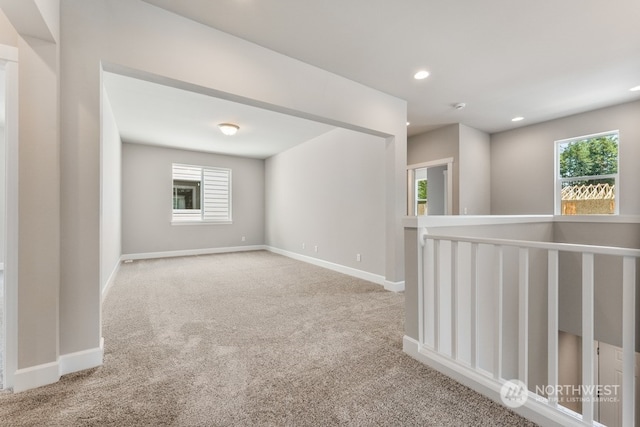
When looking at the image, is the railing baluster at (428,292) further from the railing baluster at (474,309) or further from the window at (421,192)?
the window at (421,192)

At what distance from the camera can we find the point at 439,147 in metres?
5.28

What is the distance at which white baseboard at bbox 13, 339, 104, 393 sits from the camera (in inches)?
62.5

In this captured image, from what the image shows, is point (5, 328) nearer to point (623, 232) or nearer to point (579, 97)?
point (623, 232)

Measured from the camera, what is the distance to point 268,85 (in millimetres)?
2648

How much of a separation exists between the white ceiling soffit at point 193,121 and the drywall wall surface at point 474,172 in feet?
8.15

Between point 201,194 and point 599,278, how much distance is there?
741cm

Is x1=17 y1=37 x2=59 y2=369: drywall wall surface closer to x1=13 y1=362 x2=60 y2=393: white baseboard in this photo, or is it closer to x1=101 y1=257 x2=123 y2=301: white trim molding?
x1=13 y1=362 x2=60 y2=393: white baseboard

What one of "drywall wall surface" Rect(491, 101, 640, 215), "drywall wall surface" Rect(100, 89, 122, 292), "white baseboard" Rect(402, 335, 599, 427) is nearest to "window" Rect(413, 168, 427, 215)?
"drywall wall surface" Rect(491, 101, 640, 215)

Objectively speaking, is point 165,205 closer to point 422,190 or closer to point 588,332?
point 422,190

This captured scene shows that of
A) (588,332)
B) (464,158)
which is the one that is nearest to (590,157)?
(464,158)

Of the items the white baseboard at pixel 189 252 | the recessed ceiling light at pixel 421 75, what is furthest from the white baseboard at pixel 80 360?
the white baseboard at pixel 189 252

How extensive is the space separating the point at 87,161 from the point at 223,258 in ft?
14.9

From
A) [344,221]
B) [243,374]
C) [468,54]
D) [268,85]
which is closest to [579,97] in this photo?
[468,54]

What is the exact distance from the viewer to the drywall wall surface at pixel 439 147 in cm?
497
